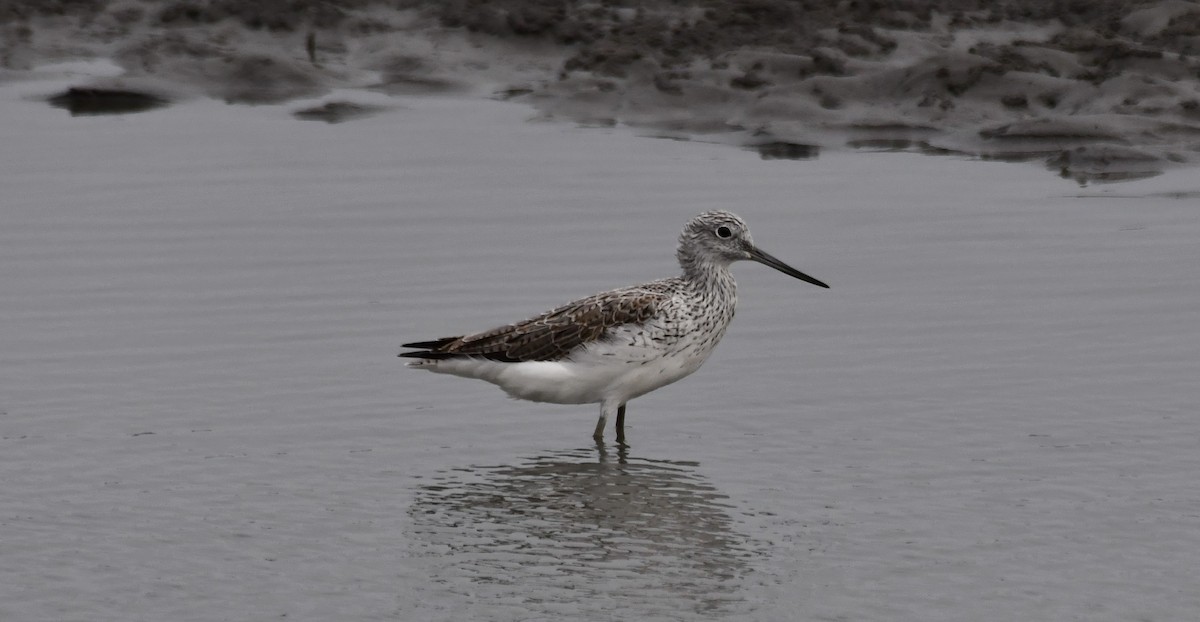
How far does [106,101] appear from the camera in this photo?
19703 millimetres

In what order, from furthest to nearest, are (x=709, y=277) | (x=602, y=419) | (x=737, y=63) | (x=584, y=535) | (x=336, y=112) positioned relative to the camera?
1. (x=737, y=63)
2. (x=336, y=112)
3. (x=709, y=277)
4. (x=602, y=419)
5. (x=584, y=535)

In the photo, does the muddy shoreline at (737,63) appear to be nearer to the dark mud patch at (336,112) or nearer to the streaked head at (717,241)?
the dark mud patch at (336,112)

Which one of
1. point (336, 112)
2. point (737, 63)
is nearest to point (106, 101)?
point (336, 112)

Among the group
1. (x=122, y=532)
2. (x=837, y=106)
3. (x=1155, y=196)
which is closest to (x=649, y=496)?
(x=122, y=532)

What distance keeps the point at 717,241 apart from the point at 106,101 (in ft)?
32.7

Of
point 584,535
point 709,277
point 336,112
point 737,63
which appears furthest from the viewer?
point 737,63

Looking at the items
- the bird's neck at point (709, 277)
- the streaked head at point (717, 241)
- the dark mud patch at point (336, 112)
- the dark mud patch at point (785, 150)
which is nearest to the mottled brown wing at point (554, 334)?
the bird's neck at point (709, 277)

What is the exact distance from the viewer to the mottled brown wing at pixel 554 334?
11.2 metres

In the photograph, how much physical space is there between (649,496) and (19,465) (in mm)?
A: 3380

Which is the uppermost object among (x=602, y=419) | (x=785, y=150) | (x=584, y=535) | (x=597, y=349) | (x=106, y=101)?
(x=106, y=101)

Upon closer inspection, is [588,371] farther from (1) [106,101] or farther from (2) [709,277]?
(1) [106,101]

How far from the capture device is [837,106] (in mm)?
18625

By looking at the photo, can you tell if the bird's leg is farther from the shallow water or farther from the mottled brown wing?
the mottled brown wing

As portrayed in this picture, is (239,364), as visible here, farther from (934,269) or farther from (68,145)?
(68,145)
